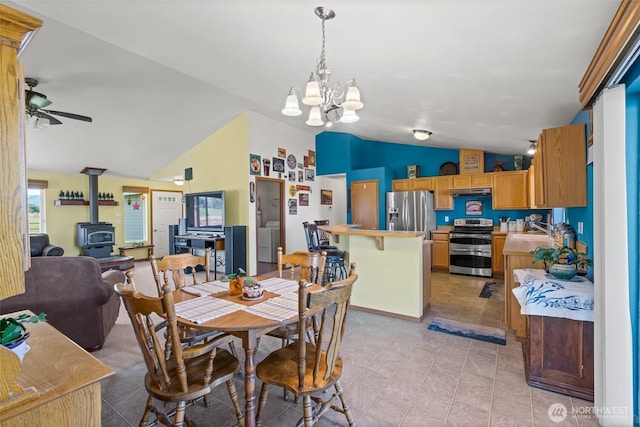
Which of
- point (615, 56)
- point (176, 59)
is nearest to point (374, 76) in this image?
point (615, 56)

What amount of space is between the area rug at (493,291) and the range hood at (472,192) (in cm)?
178

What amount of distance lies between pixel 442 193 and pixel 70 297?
20.1ft

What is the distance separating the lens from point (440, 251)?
20.3 ft

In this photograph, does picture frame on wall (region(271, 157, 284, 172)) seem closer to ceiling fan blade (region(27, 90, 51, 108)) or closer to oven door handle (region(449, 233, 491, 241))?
ceiling fan blade (region(27, 90, 51, 108))

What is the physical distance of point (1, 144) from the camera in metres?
0.82

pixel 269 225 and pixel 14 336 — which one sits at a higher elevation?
pixel 269 225

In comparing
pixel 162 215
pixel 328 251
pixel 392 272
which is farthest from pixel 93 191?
pixel 392 272

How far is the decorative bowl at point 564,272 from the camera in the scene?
2.31 meters

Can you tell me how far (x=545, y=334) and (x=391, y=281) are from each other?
168 cm

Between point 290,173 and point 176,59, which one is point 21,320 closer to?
point 176,59

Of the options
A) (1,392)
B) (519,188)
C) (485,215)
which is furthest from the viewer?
(485,215)

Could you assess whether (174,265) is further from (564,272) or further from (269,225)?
(269,225)

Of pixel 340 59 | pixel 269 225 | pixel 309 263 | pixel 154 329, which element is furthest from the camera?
pixel 269 225

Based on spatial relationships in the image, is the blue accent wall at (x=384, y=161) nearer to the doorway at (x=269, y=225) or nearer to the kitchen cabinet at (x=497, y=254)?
the kitchen cabinet at (x=497, y=254)
